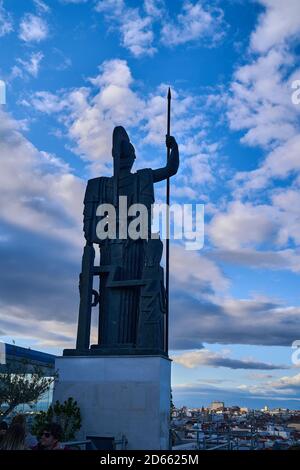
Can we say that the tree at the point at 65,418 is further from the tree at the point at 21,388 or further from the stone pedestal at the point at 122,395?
the tree at the point at 21,388

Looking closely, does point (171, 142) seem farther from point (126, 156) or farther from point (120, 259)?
point (120, 259)

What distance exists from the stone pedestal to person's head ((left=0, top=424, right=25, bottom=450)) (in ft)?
23.3

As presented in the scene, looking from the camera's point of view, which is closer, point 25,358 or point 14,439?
point 14,439

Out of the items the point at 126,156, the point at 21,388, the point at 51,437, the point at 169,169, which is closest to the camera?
the point at 51,437

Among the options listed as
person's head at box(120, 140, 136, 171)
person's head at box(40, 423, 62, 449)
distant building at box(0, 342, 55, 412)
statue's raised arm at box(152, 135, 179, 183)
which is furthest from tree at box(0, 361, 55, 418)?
person's head at box(40, 423, 62, 449)

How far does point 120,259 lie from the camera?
14719 mm

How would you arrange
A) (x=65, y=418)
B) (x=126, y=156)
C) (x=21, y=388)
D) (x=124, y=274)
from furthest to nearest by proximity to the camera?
1. (x=21, y=388)
2. (x=126, y=156)
3. (x=124, y=274)
4. (x=65, y=418)

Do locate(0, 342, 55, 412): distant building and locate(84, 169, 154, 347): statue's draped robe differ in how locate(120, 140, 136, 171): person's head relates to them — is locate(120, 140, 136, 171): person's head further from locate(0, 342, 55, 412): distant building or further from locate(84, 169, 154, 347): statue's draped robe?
locate(0, 342, 55, 412): distant building

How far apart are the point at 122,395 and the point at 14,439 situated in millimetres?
7456

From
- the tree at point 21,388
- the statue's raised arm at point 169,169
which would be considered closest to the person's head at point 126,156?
the statue's raised arm at point 169,169

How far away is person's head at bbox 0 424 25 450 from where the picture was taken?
5531mm

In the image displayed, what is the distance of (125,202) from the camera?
50.0ft

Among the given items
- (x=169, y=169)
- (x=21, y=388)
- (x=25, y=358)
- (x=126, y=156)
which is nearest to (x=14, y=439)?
(x=169, y=169)
